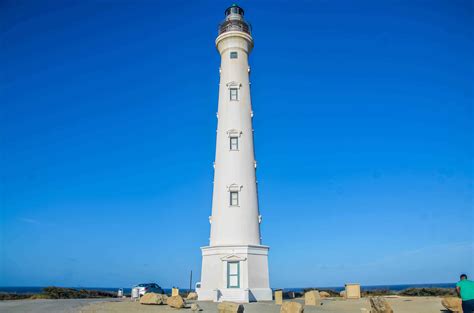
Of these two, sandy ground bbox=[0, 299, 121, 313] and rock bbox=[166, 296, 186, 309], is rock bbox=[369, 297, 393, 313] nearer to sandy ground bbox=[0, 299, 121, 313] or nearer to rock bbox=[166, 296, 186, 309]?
rock bbox=[166, 296, 186, 309]

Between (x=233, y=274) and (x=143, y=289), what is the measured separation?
10252 mm

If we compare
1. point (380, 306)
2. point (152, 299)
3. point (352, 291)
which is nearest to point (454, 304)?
point (380, 306)

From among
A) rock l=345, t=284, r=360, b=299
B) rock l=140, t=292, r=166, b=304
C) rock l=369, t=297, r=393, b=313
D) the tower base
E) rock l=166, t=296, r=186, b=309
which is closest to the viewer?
rock l=369, t=297, r=393, b=313

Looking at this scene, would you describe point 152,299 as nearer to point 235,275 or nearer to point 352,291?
point 235,275

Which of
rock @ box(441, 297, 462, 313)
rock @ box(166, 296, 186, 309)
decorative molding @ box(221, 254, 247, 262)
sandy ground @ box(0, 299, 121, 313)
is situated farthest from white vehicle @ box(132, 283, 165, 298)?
rock @ box(441, 297, 462, 313)

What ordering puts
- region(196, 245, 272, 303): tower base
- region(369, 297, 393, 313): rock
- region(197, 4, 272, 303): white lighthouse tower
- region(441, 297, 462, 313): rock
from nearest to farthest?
region(369, 297, 393, 313): rock
region(441, 297, 462, 313): rock
region(196, 245, 272, 303): tower base
region(197, 4, 272, 303): white lighthouse tower

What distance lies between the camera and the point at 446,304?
1780 cm

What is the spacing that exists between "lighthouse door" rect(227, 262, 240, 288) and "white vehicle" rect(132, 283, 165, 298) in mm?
9197

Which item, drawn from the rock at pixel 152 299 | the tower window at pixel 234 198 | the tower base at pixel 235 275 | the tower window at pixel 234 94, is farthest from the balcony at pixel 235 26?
the rock at pixel 152 299

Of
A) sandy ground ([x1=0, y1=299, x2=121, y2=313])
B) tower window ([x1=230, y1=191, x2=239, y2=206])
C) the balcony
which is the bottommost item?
sandy ground ([x1=0, y1=299, x2=121, y2=313])

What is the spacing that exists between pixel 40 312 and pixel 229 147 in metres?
15.5

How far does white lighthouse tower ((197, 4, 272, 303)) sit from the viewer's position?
25.6 m

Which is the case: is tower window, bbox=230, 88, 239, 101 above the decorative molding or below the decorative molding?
above

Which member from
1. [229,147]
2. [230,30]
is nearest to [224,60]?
Result: [230,30]
